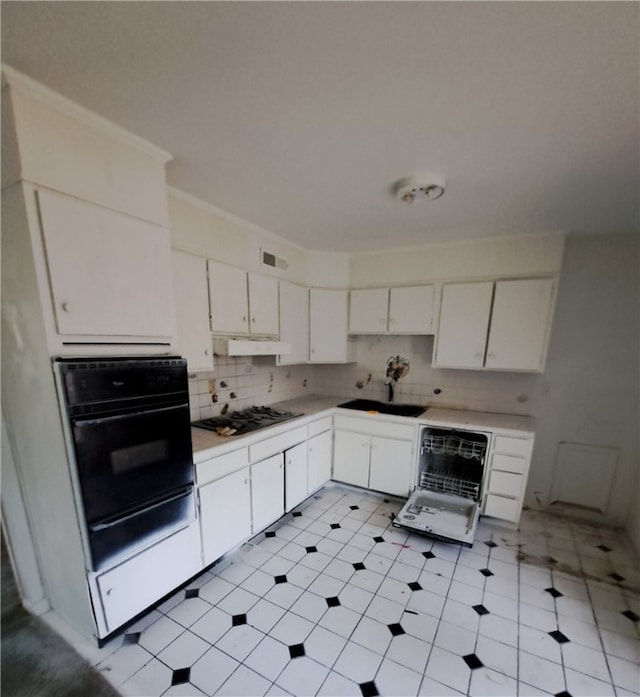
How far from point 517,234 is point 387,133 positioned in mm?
1771

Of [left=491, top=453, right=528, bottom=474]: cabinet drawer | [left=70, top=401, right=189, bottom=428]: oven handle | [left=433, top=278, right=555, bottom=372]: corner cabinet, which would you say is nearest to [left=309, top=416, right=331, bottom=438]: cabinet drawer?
[left=433, top=278, right=555, bottom=372]: corner cabinet

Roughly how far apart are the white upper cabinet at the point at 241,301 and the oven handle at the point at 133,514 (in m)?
1.04

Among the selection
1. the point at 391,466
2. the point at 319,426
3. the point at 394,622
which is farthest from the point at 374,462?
the point at 394,622

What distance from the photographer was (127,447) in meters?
1.41

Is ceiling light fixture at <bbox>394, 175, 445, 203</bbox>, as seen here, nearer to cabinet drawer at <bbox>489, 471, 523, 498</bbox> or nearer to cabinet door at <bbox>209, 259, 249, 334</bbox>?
cabinet door at <bbox>209, 259, 249, 334</bbox>

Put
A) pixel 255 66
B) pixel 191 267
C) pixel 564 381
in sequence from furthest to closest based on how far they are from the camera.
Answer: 1. pixel 564 381
2. pixel 191 267
3. pixel 255 66

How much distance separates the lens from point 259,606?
1.72 m

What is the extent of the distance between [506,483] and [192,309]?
2.77 m

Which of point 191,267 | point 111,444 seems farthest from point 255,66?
point 111,444

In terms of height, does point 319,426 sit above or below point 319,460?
above

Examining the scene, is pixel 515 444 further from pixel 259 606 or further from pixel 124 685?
pixel 124 685

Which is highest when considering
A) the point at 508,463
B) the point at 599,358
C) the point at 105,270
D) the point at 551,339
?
the point at 105,270

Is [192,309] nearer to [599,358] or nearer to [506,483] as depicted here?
[506,483]

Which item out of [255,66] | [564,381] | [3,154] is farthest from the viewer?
[564,381]
